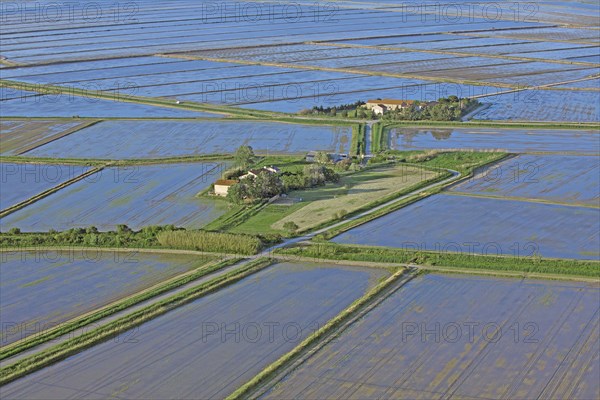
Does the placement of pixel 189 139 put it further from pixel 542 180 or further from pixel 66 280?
pixel 66 280

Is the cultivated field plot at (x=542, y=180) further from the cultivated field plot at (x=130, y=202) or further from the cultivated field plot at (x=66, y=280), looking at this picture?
the cultivated field plot at (x=66, y=280)

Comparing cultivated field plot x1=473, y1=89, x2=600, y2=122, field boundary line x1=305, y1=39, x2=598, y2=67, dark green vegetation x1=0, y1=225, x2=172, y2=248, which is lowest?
dark green vegetation x1=0, y1=225, x2=172, y2=248

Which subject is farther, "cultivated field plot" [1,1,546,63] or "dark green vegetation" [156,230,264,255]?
"cultivated field plot" [1,1,546,63]

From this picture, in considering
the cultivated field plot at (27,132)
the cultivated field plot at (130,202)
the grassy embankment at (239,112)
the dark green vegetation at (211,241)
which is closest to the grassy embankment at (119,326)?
the dark green vegetation at (211,241)

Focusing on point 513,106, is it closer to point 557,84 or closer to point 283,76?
point 557,84

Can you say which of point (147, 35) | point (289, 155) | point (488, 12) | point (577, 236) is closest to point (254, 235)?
point (577, 236)

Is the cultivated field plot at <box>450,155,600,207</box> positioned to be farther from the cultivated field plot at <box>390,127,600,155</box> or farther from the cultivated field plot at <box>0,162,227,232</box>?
the cultivated field plot at <box>0,162,227,232</box>

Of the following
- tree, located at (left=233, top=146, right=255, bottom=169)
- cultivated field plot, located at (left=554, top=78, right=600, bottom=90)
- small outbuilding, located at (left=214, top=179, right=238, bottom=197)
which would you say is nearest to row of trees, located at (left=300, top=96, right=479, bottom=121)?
cultivated field plot, located at (left=554, top=78, right=600, bottom=90)
